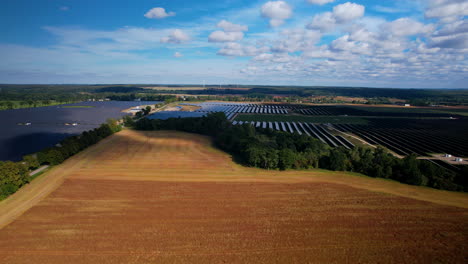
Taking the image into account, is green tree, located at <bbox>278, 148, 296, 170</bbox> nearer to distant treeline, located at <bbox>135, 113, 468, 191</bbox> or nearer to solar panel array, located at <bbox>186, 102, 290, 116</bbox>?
distant treeline, located at <bbox>135, 113, 468, 191</bbox>

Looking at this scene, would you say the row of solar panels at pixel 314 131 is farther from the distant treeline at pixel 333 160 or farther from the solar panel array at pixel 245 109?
the solar panel array at pixel 245 109

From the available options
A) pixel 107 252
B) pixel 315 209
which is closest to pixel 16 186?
pixel 107 252

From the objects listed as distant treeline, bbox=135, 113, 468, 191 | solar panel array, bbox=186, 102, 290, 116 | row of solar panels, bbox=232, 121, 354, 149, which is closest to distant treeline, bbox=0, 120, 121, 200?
distant treeline, bbox=135, 113, 468, 191

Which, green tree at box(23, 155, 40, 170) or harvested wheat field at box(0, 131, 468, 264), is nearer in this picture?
harvested wheat field at box(0, 131, 468, 264)

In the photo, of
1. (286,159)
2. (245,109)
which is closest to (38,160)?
(286,159)

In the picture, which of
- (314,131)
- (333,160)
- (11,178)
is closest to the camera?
(11,178)

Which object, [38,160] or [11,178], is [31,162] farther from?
[11,178]

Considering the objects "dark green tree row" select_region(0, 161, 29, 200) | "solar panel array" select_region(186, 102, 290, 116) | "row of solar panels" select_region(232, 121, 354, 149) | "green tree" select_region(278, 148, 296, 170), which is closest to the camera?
"dark green tree row" select_region(0, 161, 29, 200)
